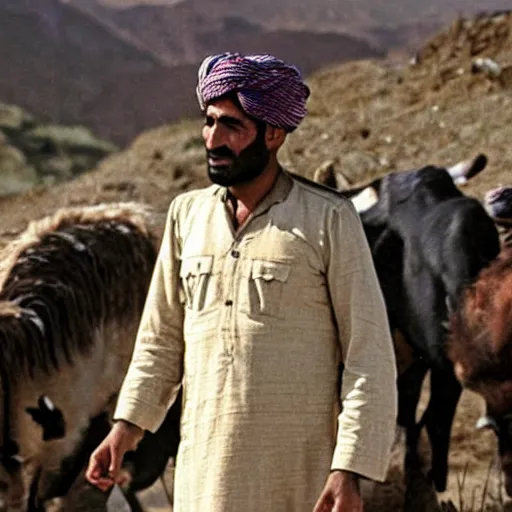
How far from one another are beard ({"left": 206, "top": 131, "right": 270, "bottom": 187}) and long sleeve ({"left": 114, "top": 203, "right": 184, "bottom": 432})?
0.12 meters

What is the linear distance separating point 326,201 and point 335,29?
259 cm

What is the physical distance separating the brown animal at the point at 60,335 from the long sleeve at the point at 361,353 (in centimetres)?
154

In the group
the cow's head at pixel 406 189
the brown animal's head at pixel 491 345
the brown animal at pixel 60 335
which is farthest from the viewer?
the cow's head at pixel 406 189

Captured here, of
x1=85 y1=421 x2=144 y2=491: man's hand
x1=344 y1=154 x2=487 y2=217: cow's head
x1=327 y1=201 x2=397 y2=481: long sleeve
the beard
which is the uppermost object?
x1=344 y1=154 x2=487 y2=217: cow's head

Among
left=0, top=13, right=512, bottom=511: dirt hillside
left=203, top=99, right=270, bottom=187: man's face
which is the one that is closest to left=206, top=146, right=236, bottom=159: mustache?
left=203, top=99, right=270, bottom=187: man's face

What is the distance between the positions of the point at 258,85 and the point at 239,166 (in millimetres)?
101

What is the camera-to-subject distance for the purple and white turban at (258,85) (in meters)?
1.49

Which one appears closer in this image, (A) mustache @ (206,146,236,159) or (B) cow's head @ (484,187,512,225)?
(A) mustache @ (206,146,236,159)

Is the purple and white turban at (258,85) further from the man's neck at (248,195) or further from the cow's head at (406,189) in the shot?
the cow's head at (406,189)

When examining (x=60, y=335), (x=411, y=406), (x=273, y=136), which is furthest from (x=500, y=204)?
(x=273, y=136)

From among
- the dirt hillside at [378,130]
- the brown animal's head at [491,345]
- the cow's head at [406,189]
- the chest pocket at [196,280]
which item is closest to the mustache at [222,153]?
the chest pocket at [196,280]

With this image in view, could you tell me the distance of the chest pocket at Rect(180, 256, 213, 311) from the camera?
1.48m

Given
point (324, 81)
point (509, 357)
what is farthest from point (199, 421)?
point (324, 81)

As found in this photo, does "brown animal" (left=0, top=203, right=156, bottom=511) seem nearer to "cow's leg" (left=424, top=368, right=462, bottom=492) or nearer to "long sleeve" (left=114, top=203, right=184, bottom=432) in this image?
"cow's leg" (left=424, top=368, right=462, bottom=492)
